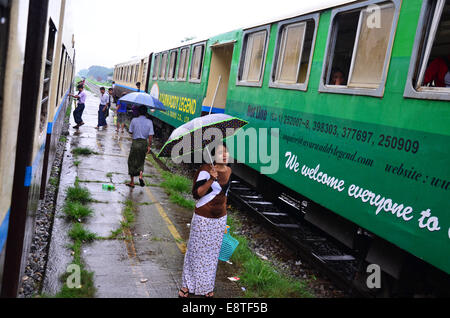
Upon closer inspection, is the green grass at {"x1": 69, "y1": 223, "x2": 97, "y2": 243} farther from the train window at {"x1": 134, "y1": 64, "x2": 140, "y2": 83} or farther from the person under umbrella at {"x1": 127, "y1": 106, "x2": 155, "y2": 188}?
the train window at {"x1": 134, "y1": 64, "x2": 140, "y2": 83}

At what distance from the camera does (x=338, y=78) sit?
536 cm

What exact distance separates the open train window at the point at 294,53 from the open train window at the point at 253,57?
479mm

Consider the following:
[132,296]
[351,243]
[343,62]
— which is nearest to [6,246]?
[132,296]

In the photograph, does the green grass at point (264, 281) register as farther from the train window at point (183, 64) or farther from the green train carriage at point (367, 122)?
the train window at point (183, 64)

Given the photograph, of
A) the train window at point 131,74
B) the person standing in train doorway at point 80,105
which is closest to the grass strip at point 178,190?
the person standing in train doorway at point 80,105

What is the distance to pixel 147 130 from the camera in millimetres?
7871

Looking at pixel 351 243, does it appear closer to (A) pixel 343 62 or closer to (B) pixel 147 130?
(A) pixel 343 62

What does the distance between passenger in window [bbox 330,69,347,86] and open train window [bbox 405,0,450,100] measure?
124cm

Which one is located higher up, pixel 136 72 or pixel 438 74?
pixel 136 72

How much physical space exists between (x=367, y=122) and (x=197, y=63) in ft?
24.5

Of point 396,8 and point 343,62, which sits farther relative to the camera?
point 343,62

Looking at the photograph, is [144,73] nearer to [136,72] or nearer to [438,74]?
[136,72]

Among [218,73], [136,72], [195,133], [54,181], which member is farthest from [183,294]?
[136,72]

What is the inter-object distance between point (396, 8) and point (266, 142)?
3.14 m
